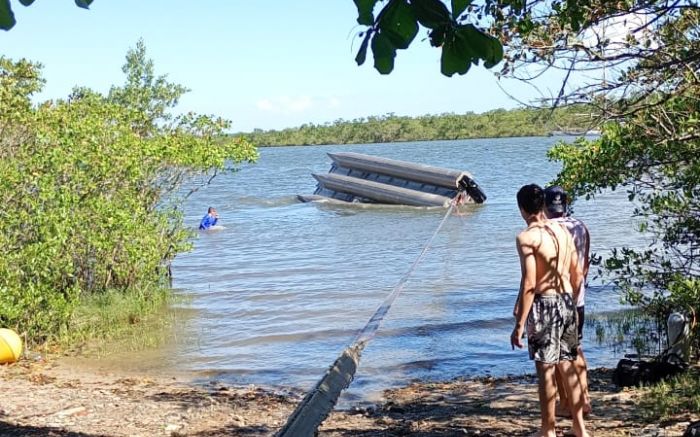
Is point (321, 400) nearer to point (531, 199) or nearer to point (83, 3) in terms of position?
point (531, 199)

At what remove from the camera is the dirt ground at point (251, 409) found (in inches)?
235

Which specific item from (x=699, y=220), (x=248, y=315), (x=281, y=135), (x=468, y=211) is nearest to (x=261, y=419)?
(x=699, y=220)

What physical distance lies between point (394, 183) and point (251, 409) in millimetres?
21309

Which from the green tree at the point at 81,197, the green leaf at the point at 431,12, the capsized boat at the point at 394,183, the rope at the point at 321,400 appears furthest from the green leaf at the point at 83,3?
the capsized boat at the point at 394,183

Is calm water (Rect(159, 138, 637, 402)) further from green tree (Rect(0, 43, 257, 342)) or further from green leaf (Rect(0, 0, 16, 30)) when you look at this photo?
green leaf (Rect(0, 0, 16, 30))

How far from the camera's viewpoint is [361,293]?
1406cm

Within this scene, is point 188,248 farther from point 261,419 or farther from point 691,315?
point 691,315

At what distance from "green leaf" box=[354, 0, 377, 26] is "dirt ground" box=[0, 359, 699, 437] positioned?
363cm

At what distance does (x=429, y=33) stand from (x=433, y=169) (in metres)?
24.7

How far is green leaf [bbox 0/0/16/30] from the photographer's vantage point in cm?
273

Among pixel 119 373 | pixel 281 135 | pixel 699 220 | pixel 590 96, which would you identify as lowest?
pixel 119 373

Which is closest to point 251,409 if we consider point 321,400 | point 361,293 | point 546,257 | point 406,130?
point 321,400

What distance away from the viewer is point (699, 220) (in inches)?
317

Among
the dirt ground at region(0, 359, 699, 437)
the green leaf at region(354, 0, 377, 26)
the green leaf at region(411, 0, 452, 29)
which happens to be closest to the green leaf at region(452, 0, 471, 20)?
the green leaf at region(411, 0, 452, 29)
